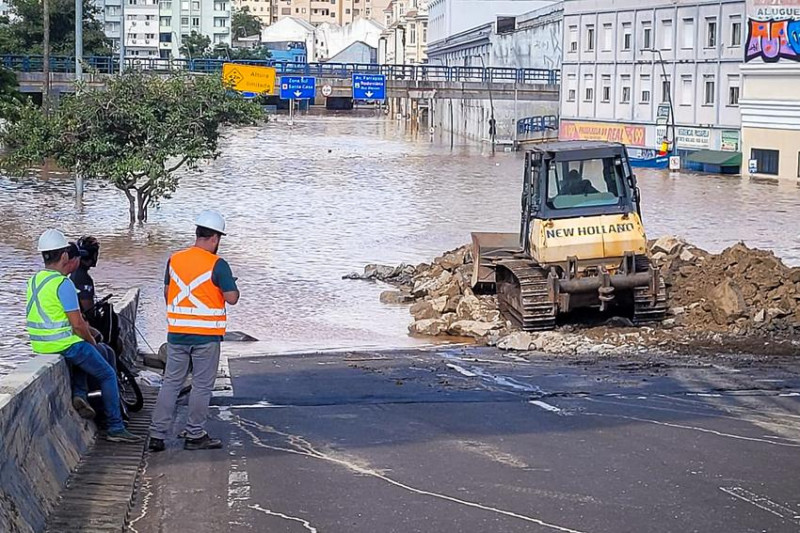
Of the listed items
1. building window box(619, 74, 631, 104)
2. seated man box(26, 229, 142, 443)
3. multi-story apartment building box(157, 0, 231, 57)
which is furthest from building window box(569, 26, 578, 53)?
multi-story apartment building box(157, 0, 231, 57)

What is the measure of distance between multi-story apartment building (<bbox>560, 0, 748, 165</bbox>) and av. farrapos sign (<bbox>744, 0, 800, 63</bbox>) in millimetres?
2875

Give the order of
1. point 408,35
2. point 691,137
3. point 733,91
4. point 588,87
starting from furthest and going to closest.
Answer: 1. point 408,35
2. point 588,87
3. point 691,137
4. point 733,91

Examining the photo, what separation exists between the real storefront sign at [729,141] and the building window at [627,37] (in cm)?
1027

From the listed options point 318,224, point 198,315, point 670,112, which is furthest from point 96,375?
point 670,112

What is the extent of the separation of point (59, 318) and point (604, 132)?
6574 cm

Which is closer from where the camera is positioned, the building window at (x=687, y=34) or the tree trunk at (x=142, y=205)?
the tree trunk at (x=142, y=205)

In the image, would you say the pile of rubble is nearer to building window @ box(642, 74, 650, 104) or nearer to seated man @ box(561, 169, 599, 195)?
seated man @ box(561, 169, 599, 195)

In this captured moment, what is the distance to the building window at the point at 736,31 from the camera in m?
60.3

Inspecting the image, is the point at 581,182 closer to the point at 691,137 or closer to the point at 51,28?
the point at 691,137

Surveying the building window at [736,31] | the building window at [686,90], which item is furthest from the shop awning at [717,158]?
the building window at [736,31]

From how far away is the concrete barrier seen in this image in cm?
642

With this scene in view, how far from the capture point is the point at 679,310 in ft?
58.0

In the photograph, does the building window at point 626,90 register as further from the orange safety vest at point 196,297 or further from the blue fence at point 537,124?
the orange safety vest at point 196,297

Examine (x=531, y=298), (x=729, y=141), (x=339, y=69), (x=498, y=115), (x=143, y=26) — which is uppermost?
(x=143, y=26)
